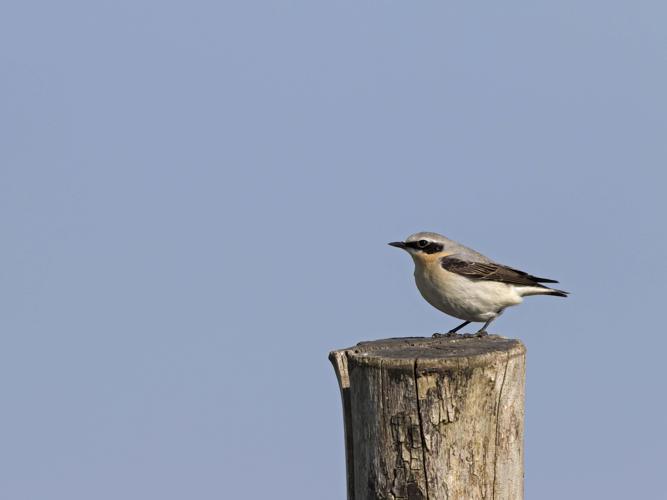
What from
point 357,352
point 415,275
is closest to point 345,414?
point 357,352

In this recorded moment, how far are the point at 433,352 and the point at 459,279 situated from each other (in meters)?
4.70

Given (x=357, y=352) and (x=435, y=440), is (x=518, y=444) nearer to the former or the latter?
(x=435, y=440)

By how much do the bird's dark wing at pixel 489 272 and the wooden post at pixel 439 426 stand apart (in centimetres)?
496

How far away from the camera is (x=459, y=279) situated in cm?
1241

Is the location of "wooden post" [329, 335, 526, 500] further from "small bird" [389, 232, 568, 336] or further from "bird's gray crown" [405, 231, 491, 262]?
"bird's gray crown" [405, 231, 491, 262]

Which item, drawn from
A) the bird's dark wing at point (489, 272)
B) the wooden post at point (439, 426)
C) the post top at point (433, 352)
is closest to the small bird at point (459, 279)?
the bird's dark wing at point (489, 272)

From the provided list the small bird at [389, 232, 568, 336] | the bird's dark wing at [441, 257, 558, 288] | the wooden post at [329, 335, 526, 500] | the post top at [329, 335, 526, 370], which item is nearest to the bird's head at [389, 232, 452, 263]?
→ the small bird at [389, 232, 568, 336]

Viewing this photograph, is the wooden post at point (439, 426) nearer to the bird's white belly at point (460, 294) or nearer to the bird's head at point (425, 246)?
the bird's white belly at point (460, 294)

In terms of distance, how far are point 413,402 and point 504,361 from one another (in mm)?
821

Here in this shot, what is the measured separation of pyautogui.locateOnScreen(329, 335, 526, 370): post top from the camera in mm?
7180

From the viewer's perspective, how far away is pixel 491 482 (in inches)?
282

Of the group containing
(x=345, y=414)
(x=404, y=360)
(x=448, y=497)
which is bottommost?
(x=448, y=497)

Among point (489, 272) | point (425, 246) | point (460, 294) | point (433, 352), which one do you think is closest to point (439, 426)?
point (433, 352)

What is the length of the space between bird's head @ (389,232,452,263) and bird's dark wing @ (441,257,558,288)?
150mm
